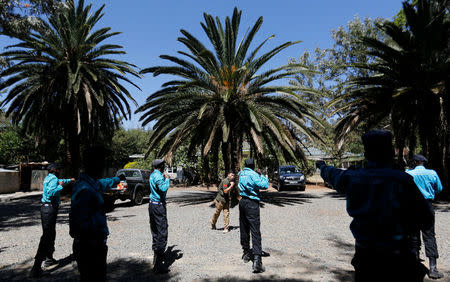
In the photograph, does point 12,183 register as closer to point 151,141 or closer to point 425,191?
point 151,141

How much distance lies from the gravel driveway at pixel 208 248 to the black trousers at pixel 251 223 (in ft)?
1.31

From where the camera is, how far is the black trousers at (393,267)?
81.0 inches

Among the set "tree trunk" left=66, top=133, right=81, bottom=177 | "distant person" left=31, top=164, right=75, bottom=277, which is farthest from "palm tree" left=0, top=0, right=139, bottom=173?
"distant person" left=31, top=164, right=75, bottom=277

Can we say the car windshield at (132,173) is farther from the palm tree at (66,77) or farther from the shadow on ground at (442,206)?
the shadow on ground at (442,206)

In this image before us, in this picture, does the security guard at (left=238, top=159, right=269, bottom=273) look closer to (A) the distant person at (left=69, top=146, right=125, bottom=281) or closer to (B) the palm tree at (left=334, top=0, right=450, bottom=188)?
(A) the distant person at (left=69, top=146, right=125, bottom=281)

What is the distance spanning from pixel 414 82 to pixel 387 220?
42.1 ft

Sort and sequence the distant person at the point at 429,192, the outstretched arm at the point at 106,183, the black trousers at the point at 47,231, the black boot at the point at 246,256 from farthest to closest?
the black boot at the point at 246,256
the black trousers at the point at 47,231
the distant person at the point at 429,192
the outstretched arm at the point at 106,183

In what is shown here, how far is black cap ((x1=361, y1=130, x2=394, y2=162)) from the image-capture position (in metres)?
2.22

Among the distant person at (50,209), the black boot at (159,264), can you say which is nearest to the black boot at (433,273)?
the black boot at (159,264)

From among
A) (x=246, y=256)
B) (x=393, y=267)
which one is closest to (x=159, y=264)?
(x=246, y=256)

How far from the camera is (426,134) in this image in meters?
13.6

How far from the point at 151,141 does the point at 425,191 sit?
11023 mm

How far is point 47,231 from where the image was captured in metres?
5.05

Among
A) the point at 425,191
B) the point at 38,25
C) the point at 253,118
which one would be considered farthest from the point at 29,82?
the point at 425,191
